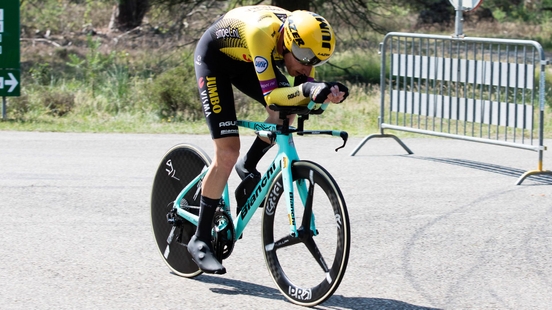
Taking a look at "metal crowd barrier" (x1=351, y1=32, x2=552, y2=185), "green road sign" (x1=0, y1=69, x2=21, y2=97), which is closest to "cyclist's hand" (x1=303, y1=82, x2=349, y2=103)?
"metal crowd barrier" (x1=351, y1=32, x2=552, y2=185)

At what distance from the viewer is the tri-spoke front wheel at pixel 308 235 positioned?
186 inches

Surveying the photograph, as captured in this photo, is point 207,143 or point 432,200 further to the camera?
point 207,143

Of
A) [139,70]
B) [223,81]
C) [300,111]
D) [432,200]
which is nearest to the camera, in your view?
[300,111]

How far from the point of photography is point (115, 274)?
19.0 feet

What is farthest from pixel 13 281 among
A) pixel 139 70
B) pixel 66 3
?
pixel 66 3

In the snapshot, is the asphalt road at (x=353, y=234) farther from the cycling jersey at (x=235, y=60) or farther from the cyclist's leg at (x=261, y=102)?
the cycling jersey at (x=235, y=60)

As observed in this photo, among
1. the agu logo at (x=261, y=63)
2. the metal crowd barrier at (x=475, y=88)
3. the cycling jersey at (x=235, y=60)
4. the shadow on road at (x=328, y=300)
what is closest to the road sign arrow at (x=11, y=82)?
the metal crowd barrier at (x=475, y=88)

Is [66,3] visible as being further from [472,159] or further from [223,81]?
[223,81]

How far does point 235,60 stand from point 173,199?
44.3 inches

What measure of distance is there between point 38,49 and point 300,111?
28.8 m

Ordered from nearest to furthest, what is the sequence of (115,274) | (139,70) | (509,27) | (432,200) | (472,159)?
1. (115,274)
2. (432,200)
3. (472,159)
4. (139,70)
5. (509,27)

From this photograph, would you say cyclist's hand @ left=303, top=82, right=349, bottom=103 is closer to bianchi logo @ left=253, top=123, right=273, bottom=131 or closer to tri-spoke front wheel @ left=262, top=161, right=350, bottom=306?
tri-spoke front wheel @ left=262, top=161, right=350, bottom=306

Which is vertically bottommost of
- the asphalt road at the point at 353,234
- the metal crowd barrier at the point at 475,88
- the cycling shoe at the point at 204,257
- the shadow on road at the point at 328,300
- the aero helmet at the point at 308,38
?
the asphalt road at the point at 353,234

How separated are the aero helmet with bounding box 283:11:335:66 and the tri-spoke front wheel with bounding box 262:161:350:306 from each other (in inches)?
22.8
